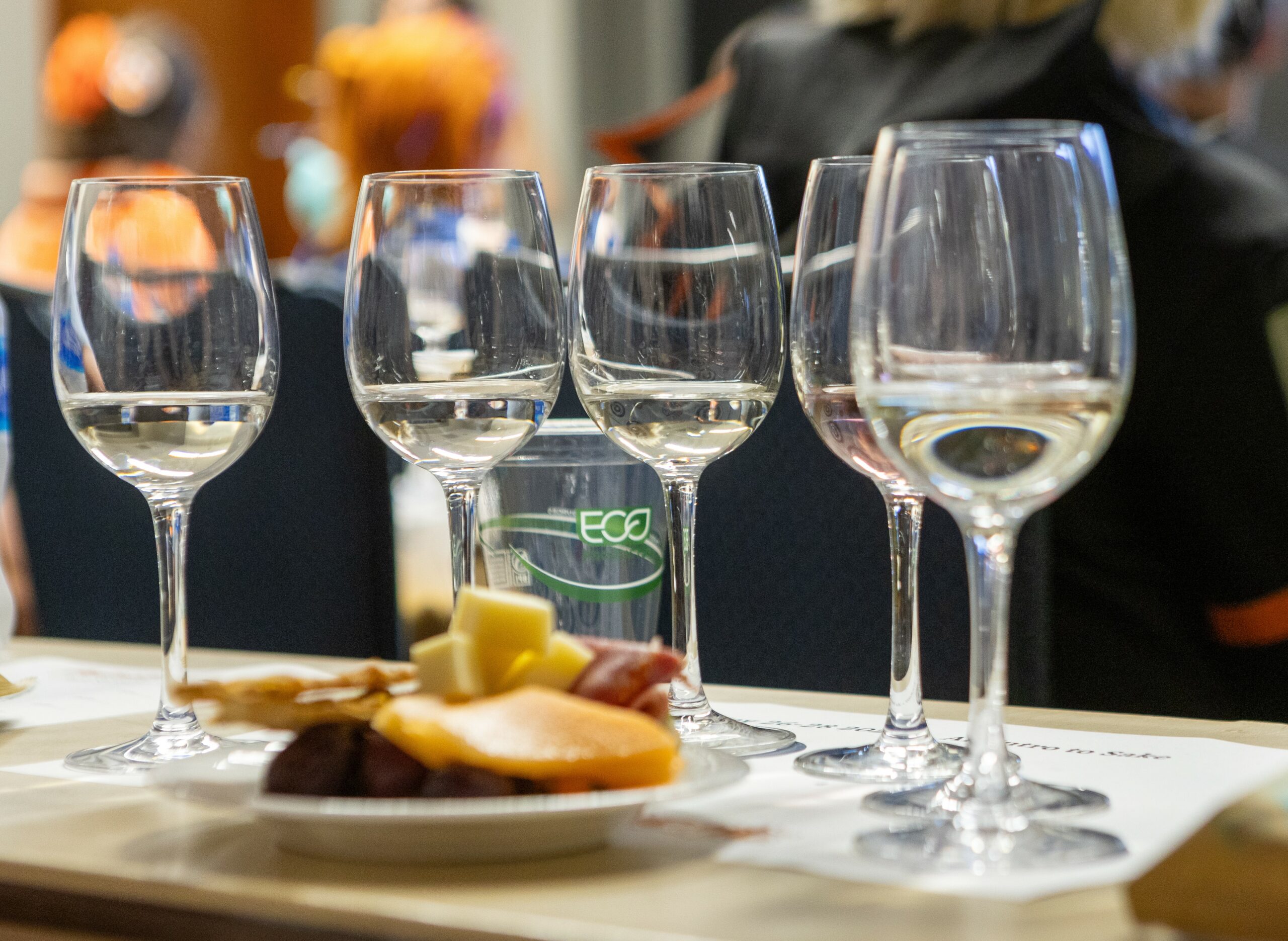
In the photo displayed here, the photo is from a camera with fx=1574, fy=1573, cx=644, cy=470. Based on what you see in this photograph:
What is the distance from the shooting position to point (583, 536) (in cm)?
74

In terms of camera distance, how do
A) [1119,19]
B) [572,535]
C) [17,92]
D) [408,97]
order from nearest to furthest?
[572,535]
[1119,19]
[408,97]
[17,92]

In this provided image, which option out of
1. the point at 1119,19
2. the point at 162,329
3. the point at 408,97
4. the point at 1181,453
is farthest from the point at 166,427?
the point at 408,97

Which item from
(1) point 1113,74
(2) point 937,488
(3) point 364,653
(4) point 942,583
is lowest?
(3) point 364,653

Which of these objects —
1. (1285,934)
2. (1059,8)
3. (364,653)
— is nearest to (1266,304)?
(1059,8)

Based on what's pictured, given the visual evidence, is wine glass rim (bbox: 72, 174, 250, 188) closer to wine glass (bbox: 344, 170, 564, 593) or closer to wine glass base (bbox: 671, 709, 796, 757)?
wine glass (bbox: 344, 170, 564, 593)

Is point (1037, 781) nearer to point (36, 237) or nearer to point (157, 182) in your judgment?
point (157, 182)

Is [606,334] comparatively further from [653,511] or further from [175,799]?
[175,799]

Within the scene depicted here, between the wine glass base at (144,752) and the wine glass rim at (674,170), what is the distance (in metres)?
0.28

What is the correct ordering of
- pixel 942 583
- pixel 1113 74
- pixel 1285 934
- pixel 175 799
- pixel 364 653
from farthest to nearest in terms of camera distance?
pixel 364 653
pixel 1113 74
pixel 942 583
pixel 175 799
pixel 1285 934

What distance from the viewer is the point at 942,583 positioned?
1.10 metres

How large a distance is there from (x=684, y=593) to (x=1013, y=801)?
7.5 inches

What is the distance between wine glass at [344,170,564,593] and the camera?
0.64 meters

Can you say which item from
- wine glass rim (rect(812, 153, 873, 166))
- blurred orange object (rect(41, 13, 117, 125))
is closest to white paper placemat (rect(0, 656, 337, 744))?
wine glass rim (rect(812, 153, 873, 166))

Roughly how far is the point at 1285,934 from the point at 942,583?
73 cm
